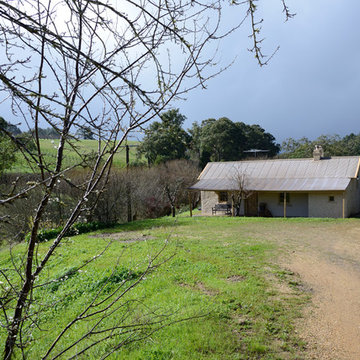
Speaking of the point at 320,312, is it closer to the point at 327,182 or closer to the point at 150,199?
the point at 327,182

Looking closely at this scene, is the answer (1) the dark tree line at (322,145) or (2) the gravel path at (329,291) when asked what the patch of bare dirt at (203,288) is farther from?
(1) the dark tree line at (322,145)

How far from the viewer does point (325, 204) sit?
801 inches

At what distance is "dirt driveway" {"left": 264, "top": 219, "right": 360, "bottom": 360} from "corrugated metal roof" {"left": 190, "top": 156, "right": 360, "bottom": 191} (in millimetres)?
6697

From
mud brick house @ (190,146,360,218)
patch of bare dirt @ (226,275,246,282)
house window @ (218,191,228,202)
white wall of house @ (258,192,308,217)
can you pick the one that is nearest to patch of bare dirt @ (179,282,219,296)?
patch of bare dirt @ (226,275,246,282)

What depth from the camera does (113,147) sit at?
7.59 ft

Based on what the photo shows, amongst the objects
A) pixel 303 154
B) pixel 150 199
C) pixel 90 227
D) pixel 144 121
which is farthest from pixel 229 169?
pixel 144 121

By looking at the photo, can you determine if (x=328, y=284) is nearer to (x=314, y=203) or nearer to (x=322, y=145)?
(x=314, y=203)

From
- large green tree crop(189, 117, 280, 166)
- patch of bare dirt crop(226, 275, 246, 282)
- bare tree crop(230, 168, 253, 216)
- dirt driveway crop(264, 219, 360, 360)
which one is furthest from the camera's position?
large green tree crop(189, 117, 280, 166)

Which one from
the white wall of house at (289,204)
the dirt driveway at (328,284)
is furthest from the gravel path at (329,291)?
the white wall of house at (289,204)

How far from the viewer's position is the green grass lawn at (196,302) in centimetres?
455

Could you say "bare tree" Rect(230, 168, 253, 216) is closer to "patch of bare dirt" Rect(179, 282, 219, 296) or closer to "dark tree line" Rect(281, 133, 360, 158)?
"patch of bare dirt" Rect(179, 282, 219, 296)

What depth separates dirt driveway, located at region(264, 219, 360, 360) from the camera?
4.67 m

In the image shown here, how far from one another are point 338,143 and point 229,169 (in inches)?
751

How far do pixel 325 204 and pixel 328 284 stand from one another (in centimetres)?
1449
